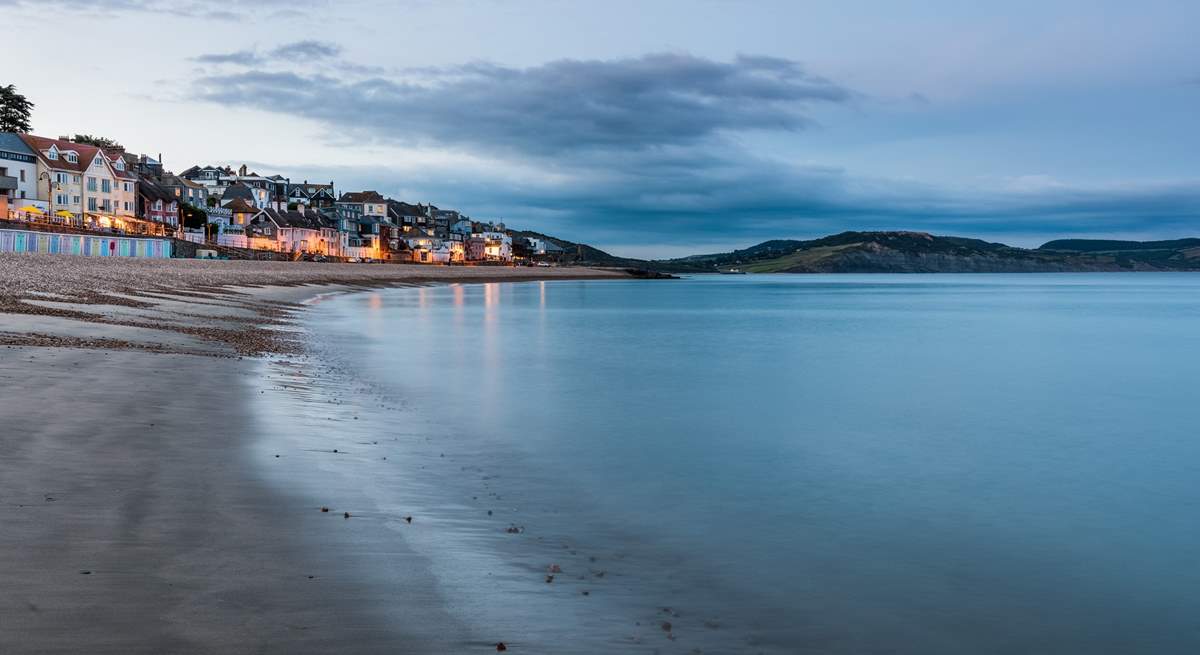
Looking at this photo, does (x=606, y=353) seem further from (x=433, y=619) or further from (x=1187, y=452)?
(x=433, y=619)

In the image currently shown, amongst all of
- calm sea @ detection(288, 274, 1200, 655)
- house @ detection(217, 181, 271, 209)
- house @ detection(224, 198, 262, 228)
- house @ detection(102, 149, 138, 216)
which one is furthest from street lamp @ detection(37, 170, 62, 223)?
calm sea @ detection(288, 274, 1200, 655)

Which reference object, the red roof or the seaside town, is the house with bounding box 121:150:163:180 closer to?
the seaside town

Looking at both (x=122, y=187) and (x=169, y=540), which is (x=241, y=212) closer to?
(x=122, y=187)

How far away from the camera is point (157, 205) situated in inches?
5012

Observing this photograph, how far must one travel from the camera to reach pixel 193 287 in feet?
167

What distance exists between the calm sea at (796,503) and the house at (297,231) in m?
129

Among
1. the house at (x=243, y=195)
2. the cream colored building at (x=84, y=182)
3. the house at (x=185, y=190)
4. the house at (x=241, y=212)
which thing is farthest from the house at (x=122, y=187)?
the house at (x=243, y=195)

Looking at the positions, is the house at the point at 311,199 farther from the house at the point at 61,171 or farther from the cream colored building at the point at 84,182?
the house at the point at 61,171

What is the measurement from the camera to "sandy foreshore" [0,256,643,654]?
18.6 feet

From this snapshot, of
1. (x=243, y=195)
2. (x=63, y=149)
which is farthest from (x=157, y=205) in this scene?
(x=243, y=195)

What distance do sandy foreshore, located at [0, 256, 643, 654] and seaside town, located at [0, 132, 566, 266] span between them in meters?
74.7

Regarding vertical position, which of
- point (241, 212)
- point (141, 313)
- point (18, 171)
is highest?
point (18, 171)

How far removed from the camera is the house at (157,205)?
123062mm

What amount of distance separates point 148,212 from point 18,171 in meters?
20.6
